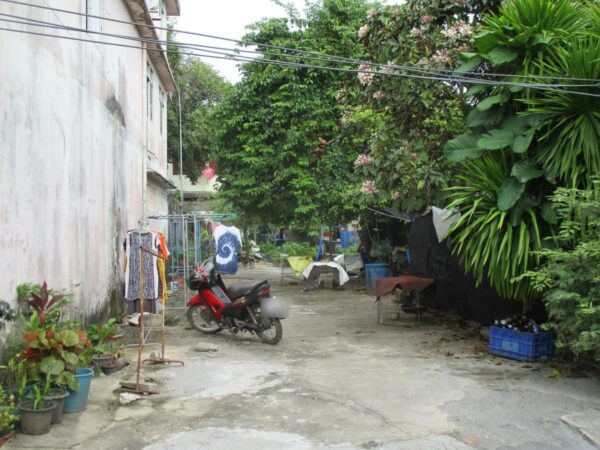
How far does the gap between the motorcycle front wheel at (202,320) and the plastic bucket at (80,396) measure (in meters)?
3.53

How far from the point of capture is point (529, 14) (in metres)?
6.33

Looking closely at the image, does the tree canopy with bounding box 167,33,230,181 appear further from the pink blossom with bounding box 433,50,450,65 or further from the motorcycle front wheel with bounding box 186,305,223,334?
the pink blossom with bounding box 433,50,450,65

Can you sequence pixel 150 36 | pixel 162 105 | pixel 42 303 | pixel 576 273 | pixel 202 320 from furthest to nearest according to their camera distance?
pixel 162 105 → pixel 150 36 → pixel 202 320 → pixel 576 273 → pixel 42 303

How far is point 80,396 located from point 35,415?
0.62 meters

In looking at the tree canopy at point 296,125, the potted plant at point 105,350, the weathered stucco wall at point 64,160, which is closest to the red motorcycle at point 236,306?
the weathered stucco wall at point 64,160

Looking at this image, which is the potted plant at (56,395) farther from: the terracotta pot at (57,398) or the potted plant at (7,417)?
the potted plant at (7,417)

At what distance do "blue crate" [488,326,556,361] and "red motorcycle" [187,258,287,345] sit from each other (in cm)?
293

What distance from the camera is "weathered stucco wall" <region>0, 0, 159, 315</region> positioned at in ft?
16.1

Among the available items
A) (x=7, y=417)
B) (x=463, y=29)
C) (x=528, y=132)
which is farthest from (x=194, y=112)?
(x=7, y=417)

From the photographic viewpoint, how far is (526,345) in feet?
22.1

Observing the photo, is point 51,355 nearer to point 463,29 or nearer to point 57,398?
point 57,398

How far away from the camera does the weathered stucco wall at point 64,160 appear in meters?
4.90

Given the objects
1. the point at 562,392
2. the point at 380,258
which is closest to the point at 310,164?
the point at 380,258

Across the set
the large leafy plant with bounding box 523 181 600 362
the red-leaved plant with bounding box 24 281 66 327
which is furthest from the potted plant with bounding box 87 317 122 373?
the large leafy plant with bounding box 523 181 600 362
